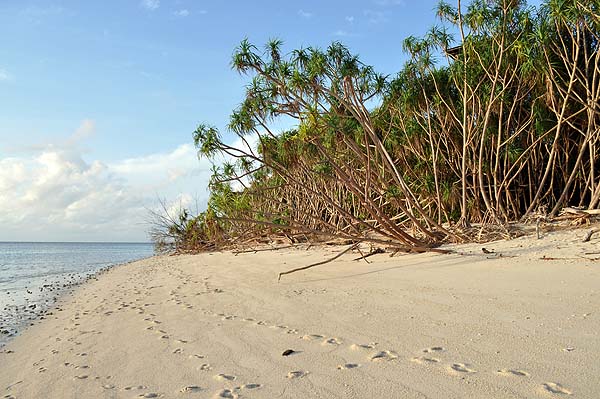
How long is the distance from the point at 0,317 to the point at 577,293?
721 centimetres

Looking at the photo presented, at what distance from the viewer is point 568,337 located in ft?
8.43

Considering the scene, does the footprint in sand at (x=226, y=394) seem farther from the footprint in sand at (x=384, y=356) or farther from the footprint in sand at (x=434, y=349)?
the footprint in sand at (x=434, y=349)

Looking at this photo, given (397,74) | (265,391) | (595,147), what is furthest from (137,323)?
(595,147)

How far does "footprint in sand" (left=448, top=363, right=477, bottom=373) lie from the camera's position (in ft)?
7.20

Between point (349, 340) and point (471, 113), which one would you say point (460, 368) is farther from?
point (471, 113)

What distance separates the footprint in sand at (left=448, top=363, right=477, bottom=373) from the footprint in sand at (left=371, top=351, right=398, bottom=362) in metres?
0.34

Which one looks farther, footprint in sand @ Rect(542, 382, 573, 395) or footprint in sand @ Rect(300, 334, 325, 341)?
footprint in sand @ Rect(300, 334, 325, 341)

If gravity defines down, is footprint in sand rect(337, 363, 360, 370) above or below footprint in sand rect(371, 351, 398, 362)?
above

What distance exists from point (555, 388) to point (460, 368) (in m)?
0.44

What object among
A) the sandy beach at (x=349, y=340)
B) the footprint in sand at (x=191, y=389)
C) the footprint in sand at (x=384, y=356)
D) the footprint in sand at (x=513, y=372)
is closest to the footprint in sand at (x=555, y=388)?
the sandy beach at (x=349, y=340)

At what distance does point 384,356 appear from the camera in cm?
252

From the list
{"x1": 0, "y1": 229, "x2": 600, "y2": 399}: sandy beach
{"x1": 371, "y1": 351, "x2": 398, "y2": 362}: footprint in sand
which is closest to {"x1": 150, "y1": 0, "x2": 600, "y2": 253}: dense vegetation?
{"x1": 0, "y1": 229, "x2": 600, "y2": 399}: sandy beach

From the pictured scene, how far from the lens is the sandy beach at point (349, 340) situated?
2.16 metres

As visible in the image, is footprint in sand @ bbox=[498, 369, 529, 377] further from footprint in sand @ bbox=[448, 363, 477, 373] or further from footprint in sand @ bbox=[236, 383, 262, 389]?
footprint in sand @ bbox=[236, 383, 262, 389]
